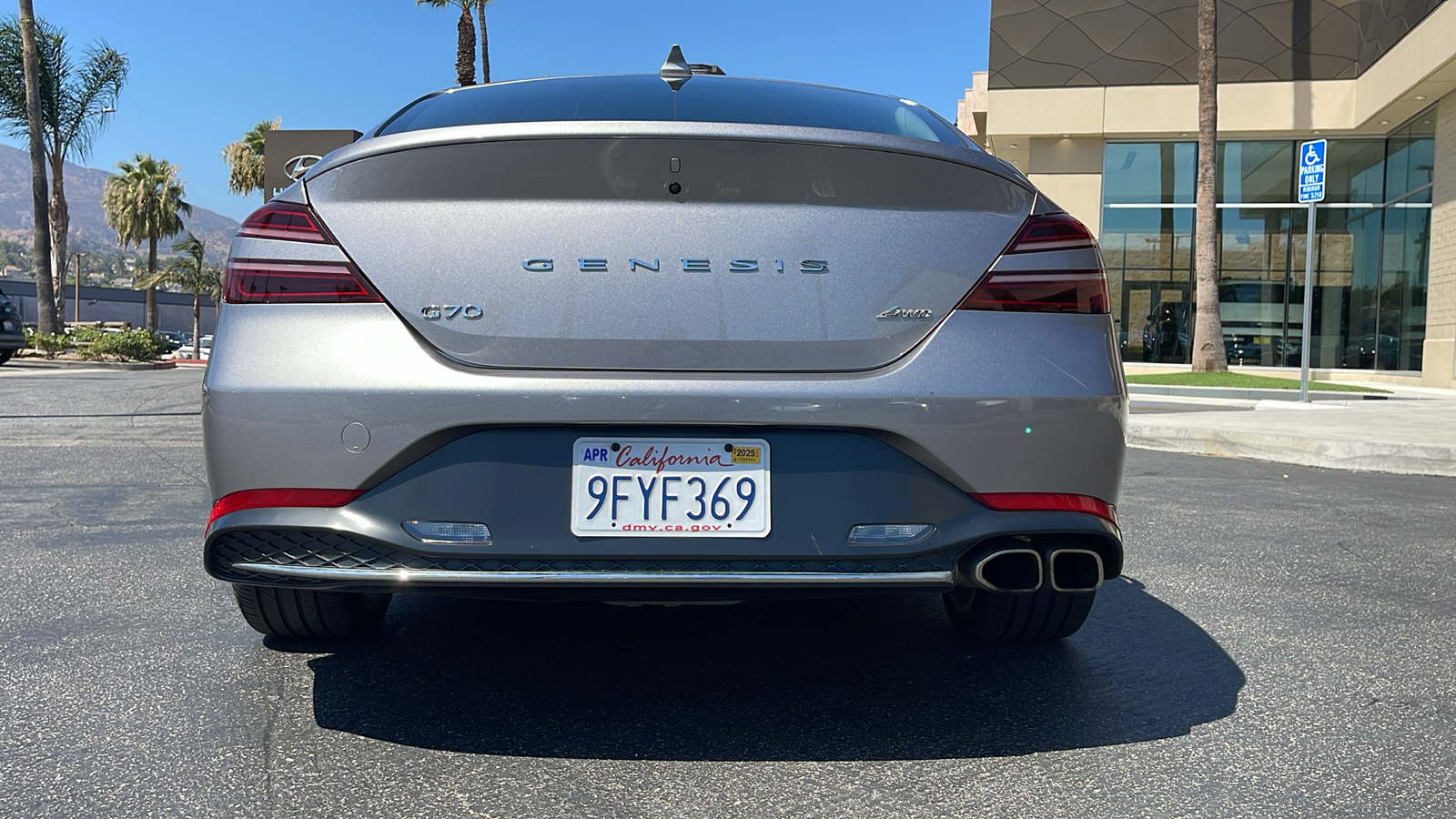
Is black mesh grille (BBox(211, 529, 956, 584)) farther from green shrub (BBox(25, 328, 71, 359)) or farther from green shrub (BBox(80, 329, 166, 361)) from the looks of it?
green shrub (BBox(25, 328, 71, 359))

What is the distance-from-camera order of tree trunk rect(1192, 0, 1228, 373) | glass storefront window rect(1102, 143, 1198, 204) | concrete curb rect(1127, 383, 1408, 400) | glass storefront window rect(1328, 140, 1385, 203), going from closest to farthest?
concrete curb rect(1127, 383, 1408, 400)
tree trunk rect(1192, 0, 1228, 373)
glass storefront window rect(1328, 140, 1385, 203)
glass storefront window rect(1102, 143, 1198, 204)

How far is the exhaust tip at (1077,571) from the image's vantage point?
2447mm

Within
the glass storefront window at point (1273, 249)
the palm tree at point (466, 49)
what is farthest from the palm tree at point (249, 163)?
the glass storefront window at point (1273, 249)

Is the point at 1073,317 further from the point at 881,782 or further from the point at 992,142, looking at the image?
the point at 992,142

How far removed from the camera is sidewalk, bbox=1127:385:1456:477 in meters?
8.46

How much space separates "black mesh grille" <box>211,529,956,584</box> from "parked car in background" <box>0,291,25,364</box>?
69.9 feet

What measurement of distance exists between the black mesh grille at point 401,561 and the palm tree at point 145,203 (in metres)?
55.3

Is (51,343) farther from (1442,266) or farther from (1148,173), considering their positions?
(1442,266)

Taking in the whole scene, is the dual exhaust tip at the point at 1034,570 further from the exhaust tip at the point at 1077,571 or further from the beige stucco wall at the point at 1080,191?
the beige stucco wall at the point at 1080,191

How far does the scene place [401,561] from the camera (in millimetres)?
2309

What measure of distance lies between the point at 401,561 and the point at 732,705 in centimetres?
84

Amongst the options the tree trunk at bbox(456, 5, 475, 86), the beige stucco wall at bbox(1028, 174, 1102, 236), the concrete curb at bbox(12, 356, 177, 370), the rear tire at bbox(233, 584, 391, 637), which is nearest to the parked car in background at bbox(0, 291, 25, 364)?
the concrete curb at bbox(12, 356, 177, 370)

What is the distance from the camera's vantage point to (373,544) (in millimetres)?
2297

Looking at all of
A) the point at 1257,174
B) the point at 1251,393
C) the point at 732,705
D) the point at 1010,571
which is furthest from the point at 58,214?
the point at 1010,571
